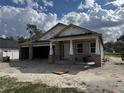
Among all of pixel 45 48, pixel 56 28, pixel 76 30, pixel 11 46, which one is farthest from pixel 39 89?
pixel 11 46

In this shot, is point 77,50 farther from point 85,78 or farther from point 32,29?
point 32,29

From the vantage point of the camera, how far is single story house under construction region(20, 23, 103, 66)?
918 inches

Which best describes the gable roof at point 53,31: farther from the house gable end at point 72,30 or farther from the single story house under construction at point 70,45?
the house gable end at point 72,30

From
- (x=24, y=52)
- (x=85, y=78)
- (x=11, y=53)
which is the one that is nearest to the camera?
(x=85, y=78)

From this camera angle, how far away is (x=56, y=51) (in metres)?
28.9

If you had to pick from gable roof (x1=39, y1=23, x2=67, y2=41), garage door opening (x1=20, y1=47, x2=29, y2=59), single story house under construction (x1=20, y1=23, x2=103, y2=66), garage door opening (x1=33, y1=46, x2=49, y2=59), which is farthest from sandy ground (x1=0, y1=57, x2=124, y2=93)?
garage door opening (x1=20, y1=47, x2=29, y2=59)

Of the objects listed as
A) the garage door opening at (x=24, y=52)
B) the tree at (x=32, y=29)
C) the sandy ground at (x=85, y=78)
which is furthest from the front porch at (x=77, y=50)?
the tree at (x=32, y=29)

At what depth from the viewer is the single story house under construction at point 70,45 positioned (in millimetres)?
23312

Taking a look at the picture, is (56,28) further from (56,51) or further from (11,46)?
(11,46)

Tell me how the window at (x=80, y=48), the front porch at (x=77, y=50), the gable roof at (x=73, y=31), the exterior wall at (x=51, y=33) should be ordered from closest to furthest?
1. the front porch at (x=77, y=50)
2. the gable roof at (x=73, y=31)
3. the window at (x=80, y=48)
4. the exterior wall at (x=51, y=33)

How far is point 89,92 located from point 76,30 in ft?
54.2

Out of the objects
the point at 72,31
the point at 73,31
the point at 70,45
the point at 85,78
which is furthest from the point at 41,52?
the point at 85,78

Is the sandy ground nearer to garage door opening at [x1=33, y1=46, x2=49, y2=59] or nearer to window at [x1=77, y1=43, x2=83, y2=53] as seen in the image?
window at [x1=77, y1=43, x2=83, y2=53]

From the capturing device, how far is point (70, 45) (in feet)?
77.8
